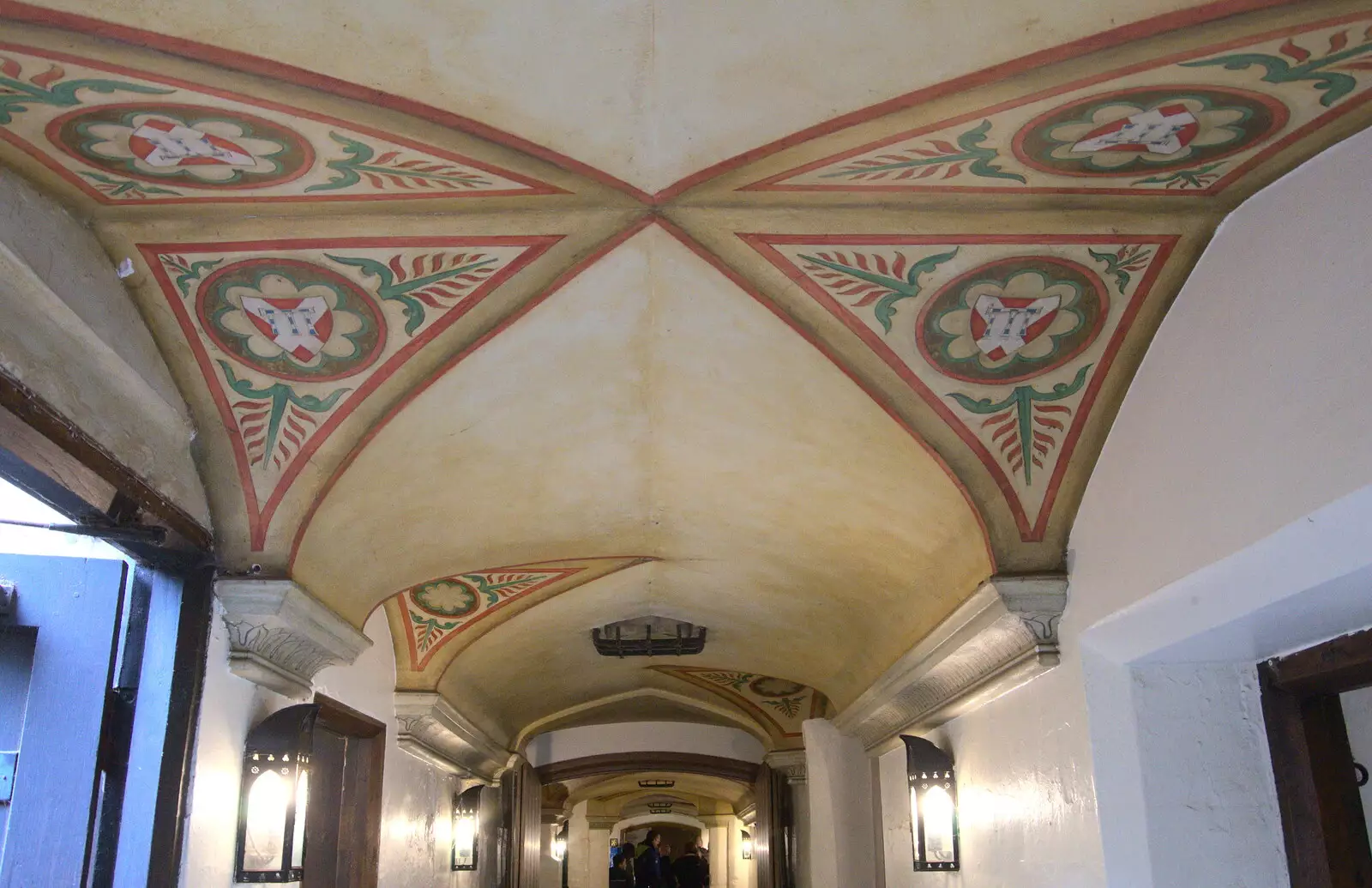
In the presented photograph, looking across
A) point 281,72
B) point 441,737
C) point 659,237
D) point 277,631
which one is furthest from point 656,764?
point 281,72

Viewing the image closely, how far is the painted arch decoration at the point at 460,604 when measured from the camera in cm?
571

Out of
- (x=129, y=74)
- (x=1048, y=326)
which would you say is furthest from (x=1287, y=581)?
(x=129, y=74)

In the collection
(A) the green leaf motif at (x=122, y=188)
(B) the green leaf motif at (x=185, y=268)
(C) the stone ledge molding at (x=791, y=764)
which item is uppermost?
(A) the green leaf motif at (x=122, y=188)

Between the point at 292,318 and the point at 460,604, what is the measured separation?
9.63 feet

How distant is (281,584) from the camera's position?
354 centimetres

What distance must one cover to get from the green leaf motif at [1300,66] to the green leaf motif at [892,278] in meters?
0.86

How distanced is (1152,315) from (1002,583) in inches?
38.4

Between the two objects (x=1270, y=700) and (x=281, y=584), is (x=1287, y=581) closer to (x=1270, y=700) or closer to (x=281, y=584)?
(x=1270, y=700)

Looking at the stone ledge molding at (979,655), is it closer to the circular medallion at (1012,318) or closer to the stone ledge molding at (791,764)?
the circular medallion at (1012,318)

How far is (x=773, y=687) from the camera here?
8719mm

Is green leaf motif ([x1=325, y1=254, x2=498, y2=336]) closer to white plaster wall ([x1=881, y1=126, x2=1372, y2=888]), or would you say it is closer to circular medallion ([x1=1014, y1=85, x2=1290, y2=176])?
circular medallion ([x1=1014, y1=85, x2=1290, y2=176])

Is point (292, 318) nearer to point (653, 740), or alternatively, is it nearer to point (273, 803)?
point (273, 803)

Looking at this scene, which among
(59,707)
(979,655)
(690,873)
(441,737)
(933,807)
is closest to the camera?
(59,707)

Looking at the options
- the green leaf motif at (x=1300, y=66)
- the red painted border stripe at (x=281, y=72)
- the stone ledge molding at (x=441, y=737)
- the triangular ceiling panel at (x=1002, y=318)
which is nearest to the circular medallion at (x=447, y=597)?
the stone ledge molding at (x=441, y=737)
